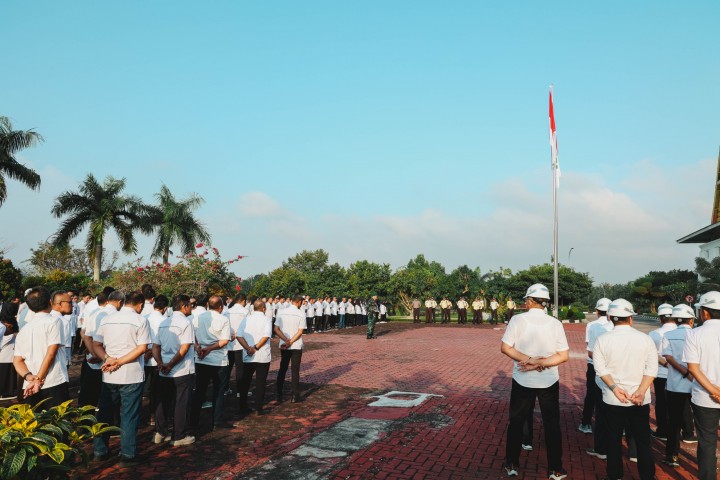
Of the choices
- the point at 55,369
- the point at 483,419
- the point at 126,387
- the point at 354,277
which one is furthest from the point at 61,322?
the point at 354,277

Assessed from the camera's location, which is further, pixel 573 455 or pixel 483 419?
pixel 483 419

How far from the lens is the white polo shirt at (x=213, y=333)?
682 centimetres

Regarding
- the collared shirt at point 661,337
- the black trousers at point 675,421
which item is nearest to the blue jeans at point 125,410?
the black trousers at point 675,421

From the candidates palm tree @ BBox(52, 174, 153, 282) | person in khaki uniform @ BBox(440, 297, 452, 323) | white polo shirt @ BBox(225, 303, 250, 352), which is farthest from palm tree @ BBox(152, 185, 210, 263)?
white polo shirt @ BBox(225, 303, 250, 352)

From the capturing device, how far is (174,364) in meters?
5.96

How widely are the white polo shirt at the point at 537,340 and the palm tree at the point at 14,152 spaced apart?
81.5 ft

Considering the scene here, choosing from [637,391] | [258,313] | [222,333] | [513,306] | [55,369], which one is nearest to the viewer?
[637,391]

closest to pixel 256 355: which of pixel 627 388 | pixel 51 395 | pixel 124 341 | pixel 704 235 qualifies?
pixel 124 341

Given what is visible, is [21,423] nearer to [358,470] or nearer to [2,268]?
[358,470]

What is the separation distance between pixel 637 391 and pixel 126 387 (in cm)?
516

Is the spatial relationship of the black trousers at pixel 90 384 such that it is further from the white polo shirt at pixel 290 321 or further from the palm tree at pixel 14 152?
the palm tree at pixel 14 152

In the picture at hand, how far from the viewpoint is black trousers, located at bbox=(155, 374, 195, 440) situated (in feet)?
19.5

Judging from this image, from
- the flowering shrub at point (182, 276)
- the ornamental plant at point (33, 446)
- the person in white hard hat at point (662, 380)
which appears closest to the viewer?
the ornamental plant at point (33, 446)

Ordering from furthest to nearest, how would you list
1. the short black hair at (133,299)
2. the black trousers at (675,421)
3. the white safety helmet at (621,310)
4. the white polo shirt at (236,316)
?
the white polo shirt at (236,316), the short black hair at (133,299), the black trousers at (675,421), the white safety helmet at (621,310)
